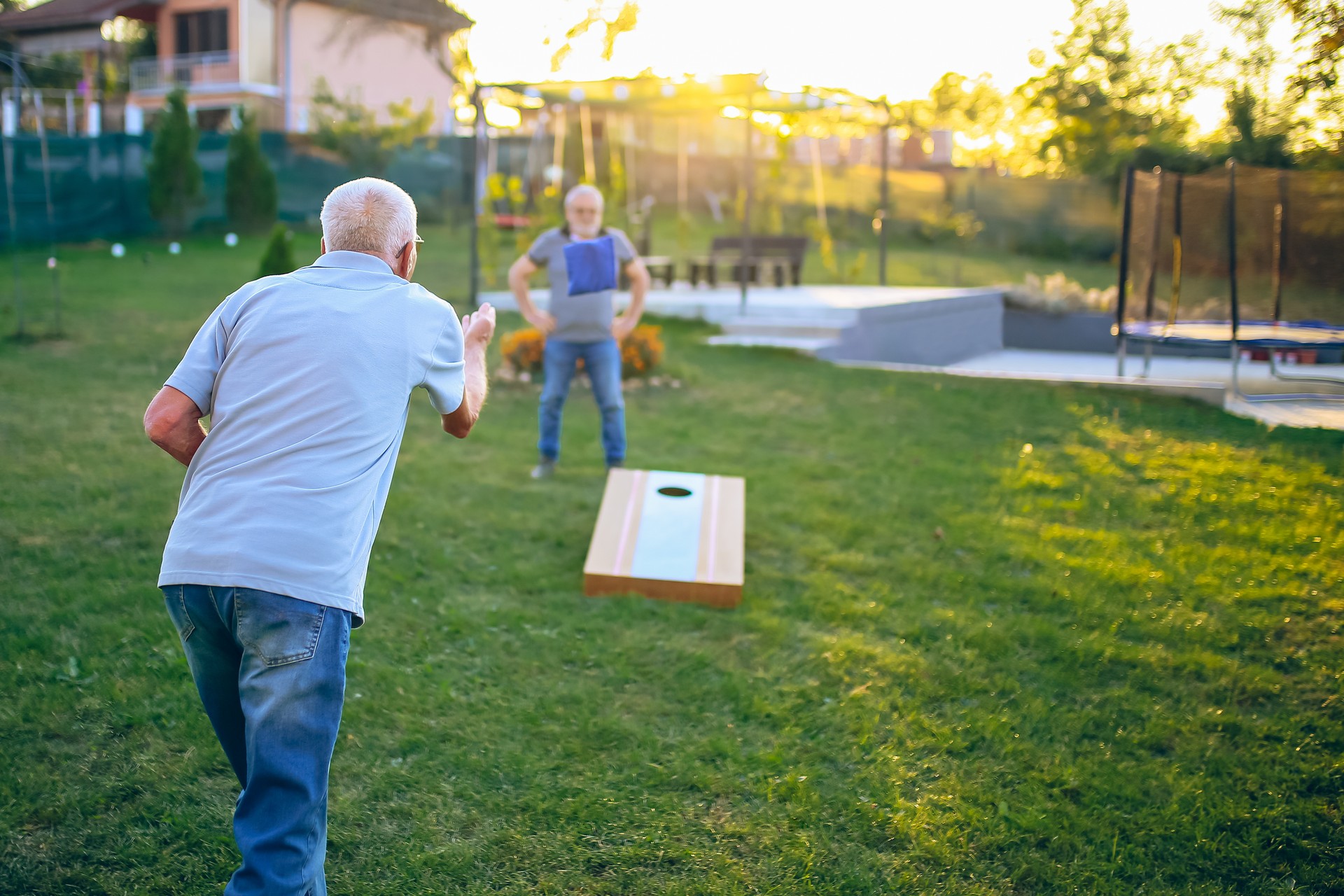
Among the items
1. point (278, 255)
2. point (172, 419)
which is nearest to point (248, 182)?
point (278, 255)

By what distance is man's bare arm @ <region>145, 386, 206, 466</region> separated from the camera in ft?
7.44

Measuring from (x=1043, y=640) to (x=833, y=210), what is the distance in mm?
24603

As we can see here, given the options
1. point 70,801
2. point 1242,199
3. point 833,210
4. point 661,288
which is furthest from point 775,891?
point 833,210

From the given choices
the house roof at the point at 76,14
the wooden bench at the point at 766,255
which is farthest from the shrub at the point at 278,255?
the house roof at the point at 76,14

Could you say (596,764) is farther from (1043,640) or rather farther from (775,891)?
(1043,640)

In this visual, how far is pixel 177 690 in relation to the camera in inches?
153

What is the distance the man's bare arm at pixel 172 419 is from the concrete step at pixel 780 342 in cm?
1017

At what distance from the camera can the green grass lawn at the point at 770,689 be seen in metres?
3.07

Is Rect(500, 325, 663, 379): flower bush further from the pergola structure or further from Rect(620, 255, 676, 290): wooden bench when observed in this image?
Rect(620, 255, 676, 290): wooden bench

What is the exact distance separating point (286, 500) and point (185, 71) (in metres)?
39.0

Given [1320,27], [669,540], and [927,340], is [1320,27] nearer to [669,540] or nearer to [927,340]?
[669,540]

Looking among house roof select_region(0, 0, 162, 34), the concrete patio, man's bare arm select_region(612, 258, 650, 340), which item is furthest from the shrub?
house roof select_region(0, 0, 162, 34)

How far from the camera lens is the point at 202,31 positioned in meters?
35.2

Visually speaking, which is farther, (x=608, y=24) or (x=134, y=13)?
(x=134, y=13)
